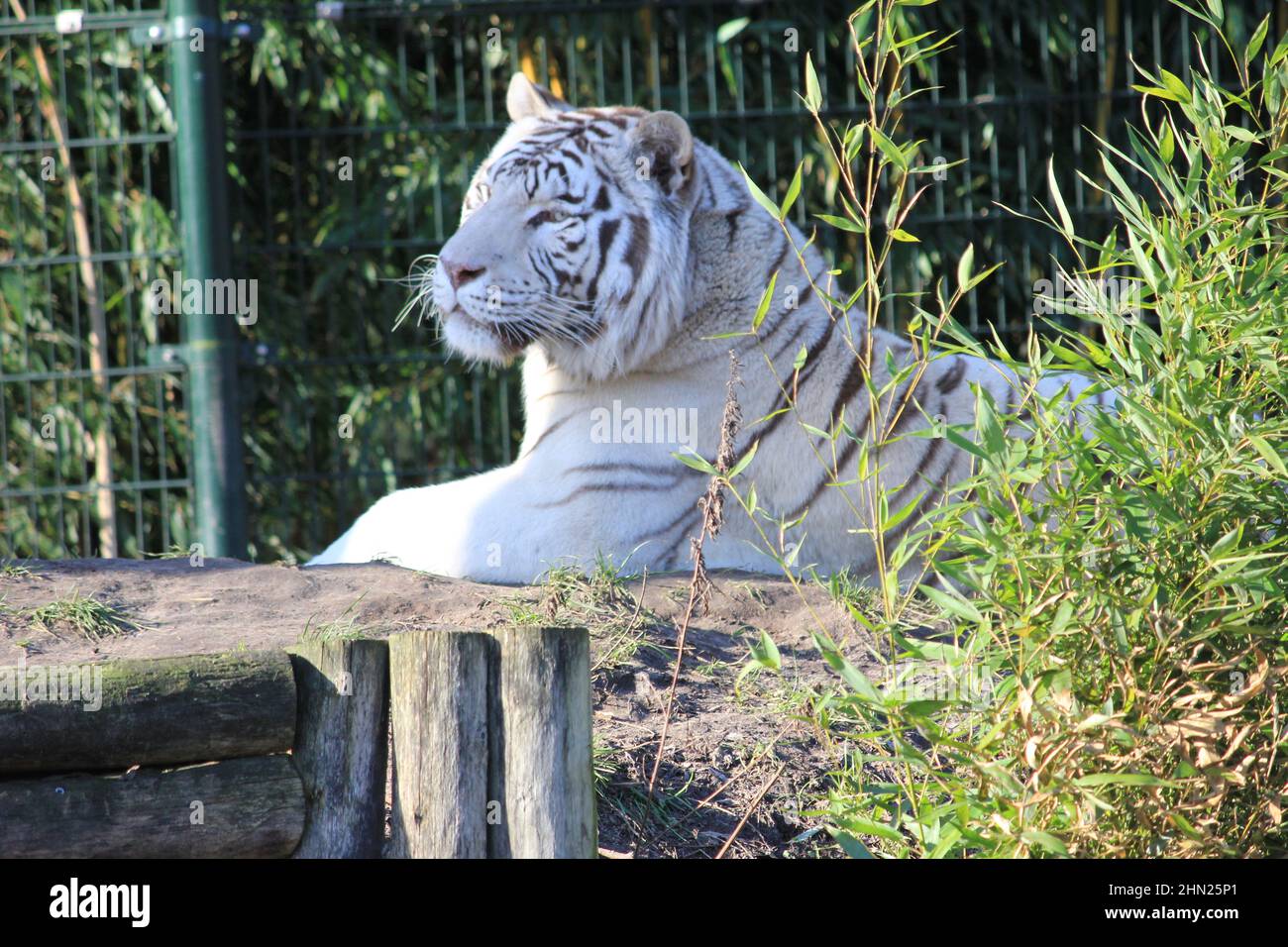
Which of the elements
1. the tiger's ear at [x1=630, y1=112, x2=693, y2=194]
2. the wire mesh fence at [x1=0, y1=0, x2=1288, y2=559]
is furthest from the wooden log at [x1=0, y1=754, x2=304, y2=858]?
the wire mesh fence at [x1=0, y1=0, x2=1288, y2=559]

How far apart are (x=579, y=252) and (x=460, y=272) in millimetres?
349

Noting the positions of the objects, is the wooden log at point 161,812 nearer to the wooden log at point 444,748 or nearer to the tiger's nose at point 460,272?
the wooden log at point 444,748

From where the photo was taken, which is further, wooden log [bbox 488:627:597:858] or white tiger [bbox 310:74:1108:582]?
white tiger [bbox 310:74:1108:582]

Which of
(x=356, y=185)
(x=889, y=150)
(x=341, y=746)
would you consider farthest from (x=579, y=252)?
(x=356, y=185)

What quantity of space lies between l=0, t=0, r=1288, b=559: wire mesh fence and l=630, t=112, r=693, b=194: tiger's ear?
5.97 ft

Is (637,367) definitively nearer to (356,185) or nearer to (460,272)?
(460,272)

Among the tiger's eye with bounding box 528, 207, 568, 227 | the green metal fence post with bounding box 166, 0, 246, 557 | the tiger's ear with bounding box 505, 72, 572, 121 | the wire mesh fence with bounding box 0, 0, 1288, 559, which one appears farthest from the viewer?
the wire mesh fence with bounding box 0, 0, 1288, 559

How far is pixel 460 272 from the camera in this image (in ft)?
11.9

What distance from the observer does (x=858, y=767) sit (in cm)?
252

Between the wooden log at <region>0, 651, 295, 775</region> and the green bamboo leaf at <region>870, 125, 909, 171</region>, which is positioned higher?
the green bamboo leaf at <region>870, 125, 909, 171</region>

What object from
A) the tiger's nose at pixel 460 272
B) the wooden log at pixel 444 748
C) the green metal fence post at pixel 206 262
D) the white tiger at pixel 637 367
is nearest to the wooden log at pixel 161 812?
the wooden log at pixel 444 748

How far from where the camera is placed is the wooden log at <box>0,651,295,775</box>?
202 cm

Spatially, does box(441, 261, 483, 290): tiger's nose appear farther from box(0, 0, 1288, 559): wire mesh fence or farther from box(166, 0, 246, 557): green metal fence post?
box(0, 0, 1288, 559): wire mesh fence
